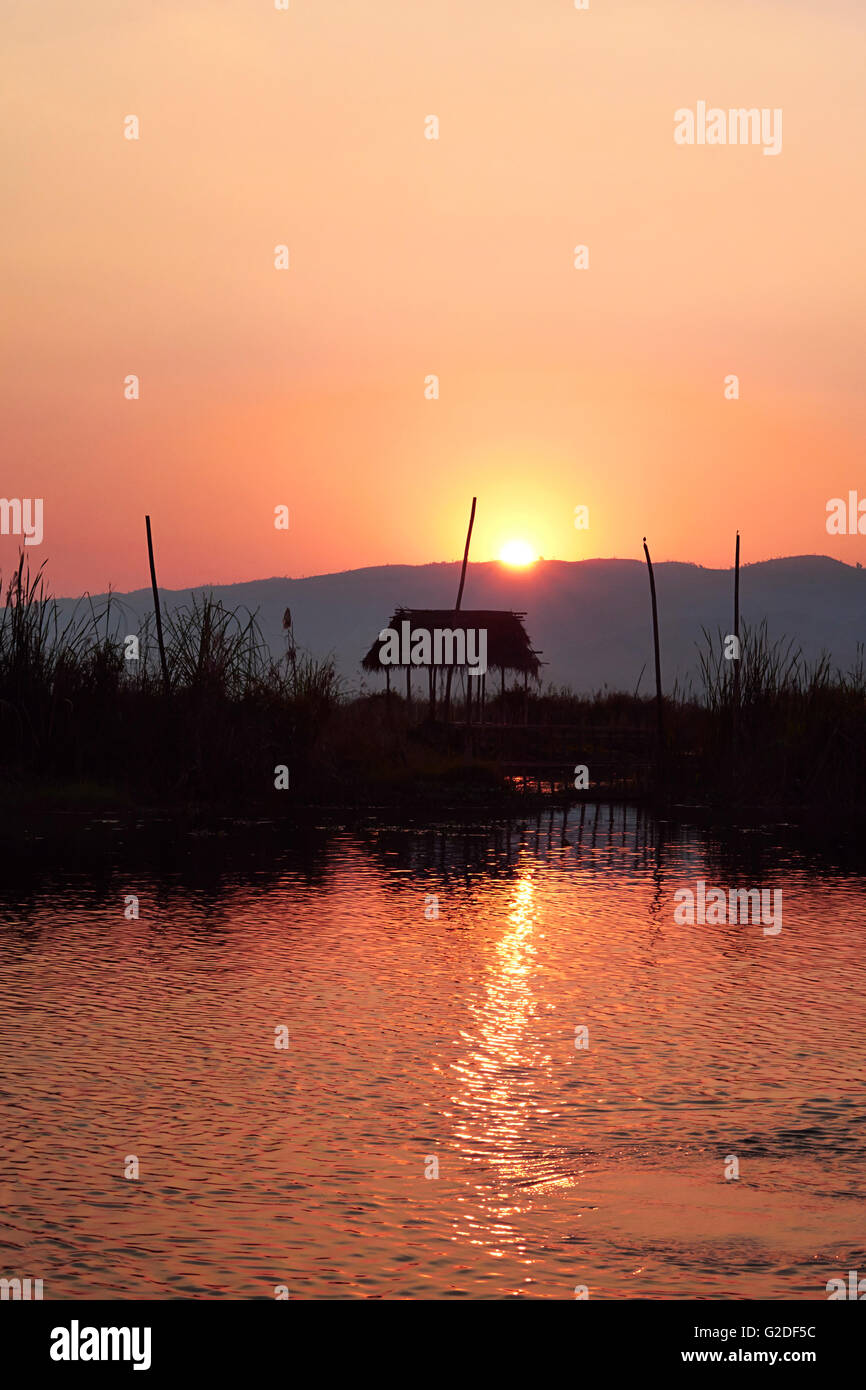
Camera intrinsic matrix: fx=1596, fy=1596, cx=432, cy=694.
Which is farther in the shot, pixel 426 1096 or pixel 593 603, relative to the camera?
pixel 593 603

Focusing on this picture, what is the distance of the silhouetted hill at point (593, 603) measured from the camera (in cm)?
15150

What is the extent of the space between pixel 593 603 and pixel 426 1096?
159m

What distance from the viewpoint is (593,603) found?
544ft

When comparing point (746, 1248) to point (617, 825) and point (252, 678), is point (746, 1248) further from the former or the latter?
point (252, 678)

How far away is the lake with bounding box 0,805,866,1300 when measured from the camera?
5.49 m

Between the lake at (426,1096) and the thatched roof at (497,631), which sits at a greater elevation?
the thatched roof at (497,631)

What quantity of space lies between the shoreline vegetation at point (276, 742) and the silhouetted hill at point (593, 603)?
357 feet

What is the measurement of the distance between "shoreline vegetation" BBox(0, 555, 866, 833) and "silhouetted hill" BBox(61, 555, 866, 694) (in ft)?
357

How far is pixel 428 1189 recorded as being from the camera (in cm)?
616
